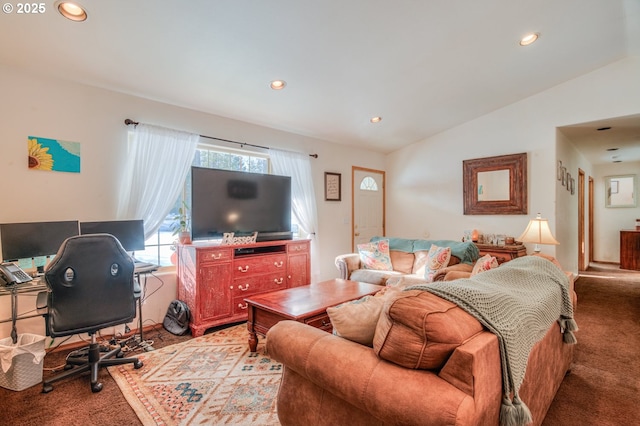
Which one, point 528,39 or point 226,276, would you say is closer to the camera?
point 528,39

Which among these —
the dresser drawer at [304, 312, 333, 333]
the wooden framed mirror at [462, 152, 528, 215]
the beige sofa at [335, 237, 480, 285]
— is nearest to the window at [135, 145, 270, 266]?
the beige sofa at [335, 237, 480, 285]

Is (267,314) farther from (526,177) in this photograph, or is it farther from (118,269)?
(526,177)

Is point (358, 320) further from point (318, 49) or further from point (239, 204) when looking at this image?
point (239, 204)

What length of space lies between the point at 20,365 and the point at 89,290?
70cm

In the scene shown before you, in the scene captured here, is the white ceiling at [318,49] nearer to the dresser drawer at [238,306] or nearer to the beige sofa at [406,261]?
the beige sofa at [406,261]

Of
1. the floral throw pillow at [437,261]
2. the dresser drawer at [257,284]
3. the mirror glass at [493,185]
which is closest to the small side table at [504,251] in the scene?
the mirror glass at [493,185]

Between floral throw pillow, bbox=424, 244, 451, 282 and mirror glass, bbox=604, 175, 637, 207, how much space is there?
6.29 meters

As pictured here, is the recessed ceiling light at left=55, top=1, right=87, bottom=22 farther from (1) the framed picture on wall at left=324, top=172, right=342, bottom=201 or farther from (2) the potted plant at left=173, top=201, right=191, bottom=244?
(1) the framed picture on wall at left=324, top=172, right=342, bottom=201

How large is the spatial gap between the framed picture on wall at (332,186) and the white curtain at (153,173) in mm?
2188

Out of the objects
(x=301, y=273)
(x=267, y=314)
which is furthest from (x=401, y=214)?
(x=267, y=314)

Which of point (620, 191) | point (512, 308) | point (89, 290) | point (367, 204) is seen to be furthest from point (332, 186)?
point (620, 191)

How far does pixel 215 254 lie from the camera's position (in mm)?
3217

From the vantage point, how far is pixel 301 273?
4.05 meters

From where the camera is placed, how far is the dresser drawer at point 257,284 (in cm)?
340
